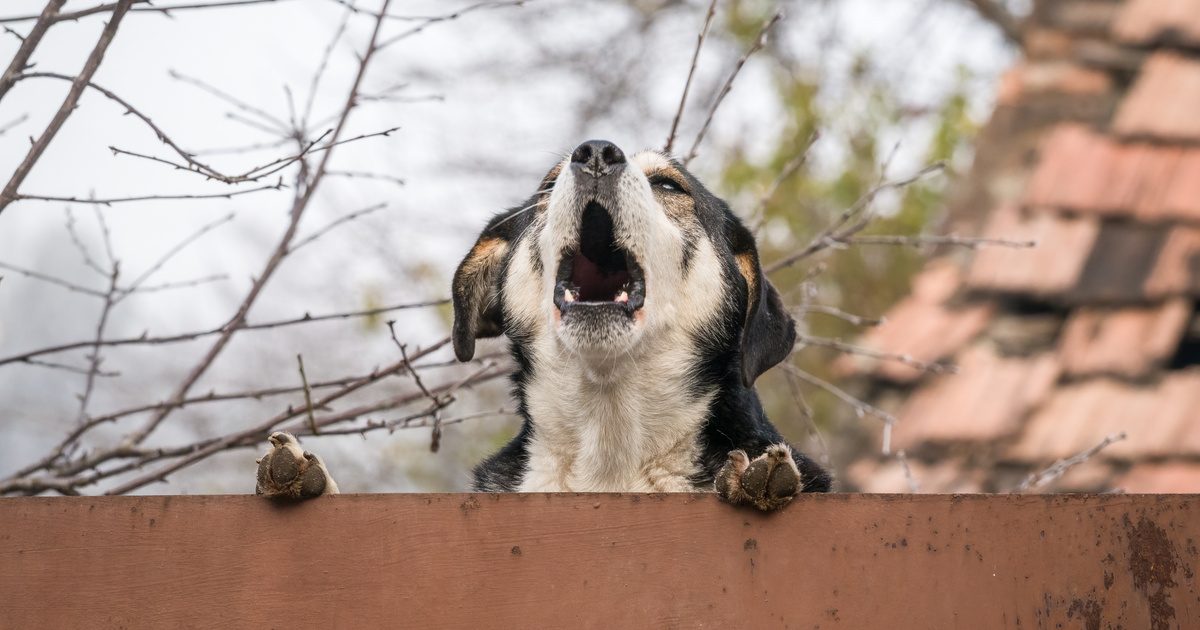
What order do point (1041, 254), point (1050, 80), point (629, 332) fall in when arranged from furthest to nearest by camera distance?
point (1050, 80)
point (1041, 254)
point (629, 332)

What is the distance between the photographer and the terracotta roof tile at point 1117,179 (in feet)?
21.8

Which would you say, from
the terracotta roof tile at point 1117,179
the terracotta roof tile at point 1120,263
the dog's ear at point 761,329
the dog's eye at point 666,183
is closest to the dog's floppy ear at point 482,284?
the dog's eye at point 666,183

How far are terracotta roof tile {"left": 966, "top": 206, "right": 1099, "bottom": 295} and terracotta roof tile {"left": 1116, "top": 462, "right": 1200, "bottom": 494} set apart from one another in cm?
127

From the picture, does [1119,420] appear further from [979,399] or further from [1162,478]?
[979,399]

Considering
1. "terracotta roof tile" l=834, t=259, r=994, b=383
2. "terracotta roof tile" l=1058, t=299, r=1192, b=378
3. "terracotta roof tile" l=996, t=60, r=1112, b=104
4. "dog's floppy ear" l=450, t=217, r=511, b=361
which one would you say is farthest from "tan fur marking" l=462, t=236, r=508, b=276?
"terracotta roof tile" l=996, t=60, r=1112, b=104

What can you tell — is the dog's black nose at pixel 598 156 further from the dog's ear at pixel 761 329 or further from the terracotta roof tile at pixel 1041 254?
the terracotta roof tile at pixel 1041 254

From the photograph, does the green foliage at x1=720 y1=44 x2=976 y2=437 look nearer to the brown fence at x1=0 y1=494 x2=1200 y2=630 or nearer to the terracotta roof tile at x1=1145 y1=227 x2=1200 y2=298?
the terracotta roof tile at x1=1145 y1=227 x2=1200 y2=298

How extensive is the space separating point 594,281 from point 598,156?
1.45 ft

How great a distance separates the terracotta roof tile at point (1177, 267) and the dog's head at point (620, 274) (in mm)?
3294

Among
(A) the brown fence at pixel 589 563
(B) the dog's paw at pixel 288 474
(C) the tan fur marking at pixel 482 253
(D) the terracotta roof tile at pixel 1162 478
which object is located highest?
(C) the tan fur marking at pixel 482 253

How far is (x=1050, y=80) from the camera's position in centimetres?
845

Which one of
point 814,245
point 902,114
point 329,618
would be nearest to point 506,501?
point 329,618

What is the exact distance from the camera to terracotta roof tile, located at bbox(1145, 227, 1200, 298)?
6344 millimetres

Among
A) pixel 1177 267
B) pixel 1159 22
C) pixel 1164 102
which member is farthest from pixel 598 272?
pixel 1159 22
